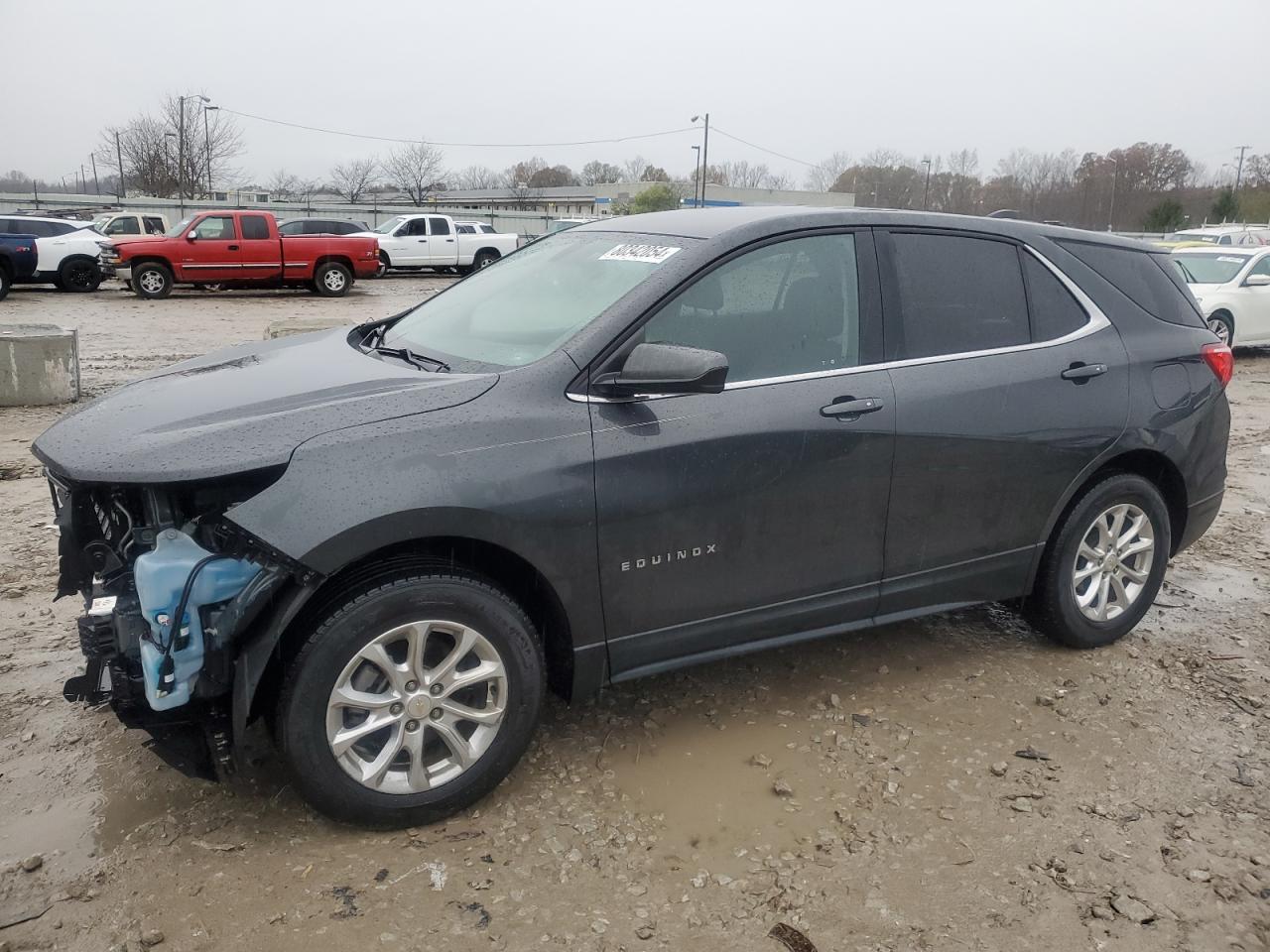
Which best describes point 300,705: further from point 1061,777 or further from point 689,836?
point 1061,777

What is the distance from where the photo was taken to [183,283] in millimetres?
21141

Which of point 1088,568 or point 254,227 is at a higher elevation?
point 254,227

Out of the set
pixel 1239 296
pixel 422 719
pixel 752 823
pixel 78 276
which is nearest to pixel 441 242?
pixel 78 276

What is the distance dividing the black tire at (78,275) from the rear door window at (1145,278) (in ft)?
72.7

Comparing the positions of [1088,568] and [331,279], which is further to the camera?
[331,279]

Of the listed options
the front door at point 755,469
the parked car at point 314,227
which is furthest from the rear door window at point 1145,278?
the parked car at point 314,227

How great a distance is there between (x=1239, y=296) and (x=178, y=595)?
15329 mm

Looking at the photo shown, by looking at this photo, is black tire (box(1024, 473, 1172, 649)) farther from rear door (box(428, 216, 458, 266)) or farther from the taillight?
rear door (box(428, 216, 458, 266))

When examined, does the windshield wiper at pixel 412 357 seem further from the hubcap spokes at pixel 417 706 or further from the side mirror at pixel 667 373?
the hubcap spokes at pixel 417 706

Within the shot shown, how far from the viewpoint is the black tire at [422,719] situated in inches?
106

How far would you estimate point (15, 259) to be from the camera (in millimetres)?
19516

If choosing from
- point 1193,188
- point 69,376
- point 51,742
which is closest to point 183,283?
point 69,376

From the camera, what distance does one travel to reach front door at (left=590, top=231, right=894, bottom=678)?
3074 mm

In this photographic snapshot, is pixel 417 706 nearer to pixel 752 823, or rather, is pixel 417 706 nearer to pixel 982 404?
pixel 752 823
